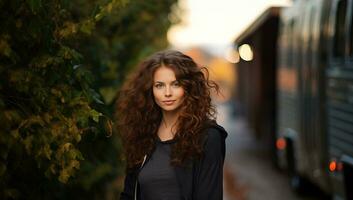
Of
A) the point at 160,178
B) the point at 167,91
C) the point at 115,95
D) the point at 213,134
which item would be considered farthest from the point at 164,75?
the point at 115,95

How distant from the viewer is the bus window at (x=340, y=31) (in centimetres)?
681

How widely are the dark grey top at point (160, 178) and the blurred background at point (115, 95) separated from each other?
1.08ft

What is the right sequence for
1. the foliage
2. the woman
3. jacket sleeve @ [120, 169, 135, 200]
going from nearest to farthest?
the woman < the foliage < jacket sleeve @ [120, 169, 135, 200]

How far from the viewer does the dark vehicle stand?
256 inches

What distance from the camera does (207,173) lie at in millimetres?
3244

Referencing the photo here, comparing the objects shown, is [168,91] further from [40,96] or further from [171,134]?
[40,96]

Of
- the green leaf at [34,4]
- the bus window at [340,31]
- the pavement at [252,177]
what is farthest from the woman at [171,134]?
the bus window at [340,31]

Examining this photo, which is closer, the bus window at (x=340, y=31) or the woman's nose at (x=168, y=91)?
the woman's nose at (x=168, y=91)

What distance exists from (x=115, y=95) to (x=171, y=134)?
336 centimetres

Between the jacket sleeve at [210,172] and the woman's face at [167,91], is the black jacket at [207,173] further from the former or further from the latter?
the woman's face at [167,91]

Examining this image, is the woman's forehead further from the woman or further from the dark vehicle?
→ the dark vehicle

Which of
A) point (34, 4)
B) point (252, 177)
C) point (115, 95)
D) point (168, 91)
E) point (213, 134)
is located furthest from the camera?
point (252, 177)

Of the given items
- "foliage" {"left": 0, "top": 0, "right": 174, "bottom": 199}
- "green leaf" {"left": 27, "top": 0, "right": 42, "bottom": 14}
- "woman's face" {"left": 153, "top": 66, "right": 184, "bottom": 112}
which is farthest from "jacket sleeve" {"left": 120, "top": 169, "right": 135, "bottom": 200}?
"green leaf" {"left": 27, "top": 0, "right": 42, "bottom": 14}

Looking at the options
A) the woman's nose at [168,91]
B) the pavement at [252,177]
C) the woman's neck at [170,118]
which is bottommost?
the pavement at [252,177]
